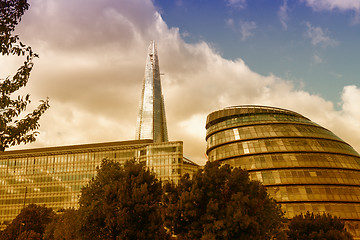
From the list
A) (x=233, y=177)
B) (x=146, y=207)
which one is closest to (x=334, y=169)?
(x=233, y=177)

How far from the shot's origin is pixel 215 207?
35.2 meters

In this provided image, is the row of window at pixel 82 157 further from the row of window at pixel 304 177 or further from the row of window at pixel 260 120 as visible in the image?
the row of window at pixel 304 177

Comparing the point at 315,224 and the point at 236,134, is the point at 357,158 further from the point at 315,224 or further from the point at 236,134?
the point at 315,224

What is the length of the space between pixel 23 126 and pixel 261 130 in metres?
76.2

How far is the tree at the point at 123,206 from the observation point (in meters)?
39.4

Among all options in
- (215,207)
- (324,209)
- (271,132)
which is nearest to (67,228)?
(215,207)

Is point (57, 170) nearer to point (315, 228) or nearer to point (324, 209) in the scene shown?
point (324, 209)

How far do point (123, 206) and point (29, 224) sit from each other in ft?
174

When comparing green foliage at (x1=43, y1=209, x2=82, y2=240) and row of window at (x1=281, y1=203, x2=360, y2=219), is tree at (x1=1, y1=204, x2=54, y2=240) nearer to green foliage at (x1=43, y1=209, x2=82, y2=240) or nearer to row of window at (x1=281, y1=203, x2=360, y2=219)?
green foliage at (x1=43, y1=209, x2=82, y2=240)

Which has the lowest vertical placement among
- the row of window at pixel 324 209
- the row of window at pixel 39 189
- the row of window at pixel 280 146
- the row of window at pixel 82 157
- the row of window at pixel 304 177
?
the row of window at pixel 324 209

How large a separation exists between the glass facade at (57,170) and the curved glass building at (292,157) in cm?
4214

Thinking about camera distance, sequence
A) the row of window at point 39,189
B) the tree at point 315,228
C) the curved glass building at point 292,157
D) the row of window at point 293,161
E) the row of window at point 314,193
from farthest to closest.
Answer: the row of window at point 39,189, the row of window at point 293,161, the row of window at point 314,193, the curved glass building at point 292,157, the tree at point 315,228

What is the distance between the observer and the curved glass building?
249 feet

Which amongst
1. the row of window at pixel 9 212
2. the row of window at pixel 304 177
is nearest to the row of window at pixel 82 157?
the row of window at pixel 9 212
